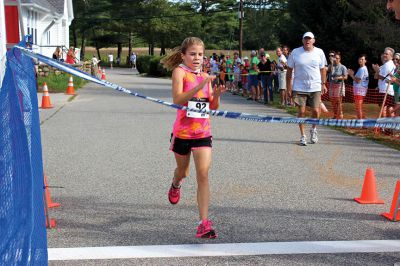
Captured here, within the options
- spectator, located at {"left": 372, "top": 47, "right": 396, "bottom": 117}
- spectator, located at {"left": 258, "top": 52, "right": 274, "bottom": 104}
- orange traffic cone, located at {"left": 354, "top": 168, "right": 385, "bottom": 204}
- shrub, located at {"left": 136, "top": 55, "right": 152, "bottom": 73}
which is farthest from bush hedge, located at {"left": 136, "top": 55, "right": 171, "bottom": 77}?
orange traffic cone, located at {"left": 354, "top": 168, "right": 385, "bottom": 204}

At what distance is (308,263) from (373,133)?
9.38 m

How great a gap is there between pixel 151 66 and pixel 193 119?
1948 inches

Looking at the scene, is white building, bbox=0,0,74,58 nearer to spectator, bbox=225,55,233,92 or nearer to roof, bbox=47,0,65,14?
roof, bbox=47,0,65,14

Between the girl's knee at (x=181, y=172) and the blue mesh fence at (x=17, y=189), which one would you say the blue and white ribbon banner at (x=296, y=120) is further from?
the girl's knee at (x=181, y=172)

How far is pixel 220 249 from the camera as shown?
4973mm

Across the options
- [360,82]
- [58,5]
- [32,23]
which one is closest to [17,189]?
[360,82]

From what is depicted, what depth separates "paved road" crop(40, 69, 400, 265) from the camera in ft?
17.5

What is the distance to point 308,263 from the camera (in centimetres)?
464

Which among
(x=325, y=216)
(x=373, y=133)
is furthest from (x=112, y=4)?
(x=325, y=216)

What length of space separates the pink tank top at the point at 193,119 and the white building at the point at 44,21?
22538 millimetres

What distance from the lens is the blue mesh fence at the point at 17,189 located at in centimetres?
374

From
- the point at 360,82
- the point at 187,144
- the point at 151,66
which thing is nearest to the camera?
the point at 187,144

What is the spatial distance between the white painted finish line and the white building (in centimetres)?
2307

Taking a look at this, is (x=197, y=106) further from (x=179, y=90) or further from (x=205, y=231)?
(x=205, y=231)
